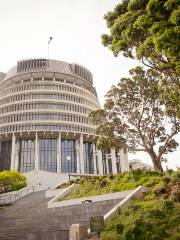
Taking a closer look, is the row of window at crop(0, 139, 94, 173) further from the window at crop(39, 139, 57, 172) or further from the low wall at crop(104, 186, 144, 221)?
the low wall at crop(104, 186, 144, 221)

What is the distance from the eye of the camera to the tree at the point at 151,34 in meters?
12.3

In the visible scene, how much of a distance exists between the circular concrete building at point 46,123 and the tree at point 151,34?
163 feet

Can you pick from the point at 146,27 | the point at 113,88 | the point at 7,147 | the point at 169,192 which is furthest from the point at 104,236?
the point at 7,147

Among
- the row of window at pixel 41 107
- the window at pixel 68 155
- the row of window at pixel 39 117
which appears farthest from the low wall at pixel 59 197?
the row of window at pixel 41 107

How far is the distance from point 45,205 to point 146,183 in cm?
873

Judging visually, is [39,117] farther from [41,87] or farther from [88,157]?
[88,157]

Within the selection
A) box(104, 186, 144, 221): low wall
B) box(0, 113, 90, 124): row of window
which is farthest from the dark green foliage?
box(0, 113, 90, 124): row of window

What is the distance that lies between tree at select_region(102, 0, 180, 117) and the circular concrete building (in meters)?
49.6

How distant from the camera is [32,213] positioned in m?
20.2

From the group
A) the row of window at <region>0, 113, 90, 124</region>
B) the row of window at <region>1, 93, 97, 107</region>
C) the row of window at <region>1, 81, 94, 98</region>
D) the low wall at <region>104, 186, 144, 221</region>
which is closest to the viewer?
the low wall at <region>104, 186, 144, 221</region>

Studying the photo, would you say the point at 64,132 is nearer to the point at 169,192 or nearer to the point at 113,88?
the point at 113,88

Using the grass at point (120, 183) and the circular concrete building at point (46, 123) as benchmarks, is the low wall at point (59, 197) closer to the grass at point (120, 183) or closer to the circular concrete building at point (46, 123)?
the grass at point (120, 183)

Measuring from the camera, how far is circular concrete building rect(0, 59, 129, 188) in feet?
217

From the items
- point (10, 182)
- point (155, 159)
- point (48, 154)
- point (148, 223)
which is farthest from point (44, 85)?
point (148, 223)
